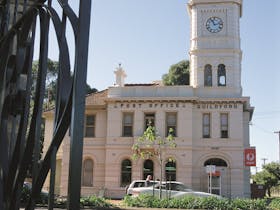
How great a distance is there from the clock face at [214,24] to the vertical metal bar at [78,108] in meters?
33.2

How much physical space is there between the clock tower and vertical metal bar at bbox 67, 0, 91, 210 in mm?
31354

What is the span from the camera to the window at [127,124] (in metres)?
35.5

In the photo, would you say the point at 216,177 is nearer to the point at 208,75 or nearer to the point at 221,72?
the point at 208,75

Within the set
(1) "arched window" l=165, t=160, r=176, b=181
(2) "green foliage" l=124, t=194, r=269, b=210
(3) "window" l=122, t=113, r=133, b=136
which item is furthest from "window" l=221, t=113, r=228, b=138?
(2) "green foliage" l=124, t=194, r=269, b=210

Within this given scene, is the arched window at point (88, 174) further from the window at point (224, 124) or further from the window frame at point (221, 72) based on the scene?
the window frame at point (221, 72)

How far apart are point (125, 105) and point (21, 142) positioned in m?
30.5

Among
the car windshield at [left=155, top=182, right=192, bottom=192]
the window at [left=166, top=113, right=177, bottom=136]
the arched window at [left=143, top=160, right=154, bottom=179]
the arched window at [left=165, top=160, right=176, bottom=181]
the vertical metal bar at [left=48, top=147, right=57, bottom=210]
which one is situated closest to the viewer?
the vertical metal bar at [left=48, top=147, right=57, bottom=210]

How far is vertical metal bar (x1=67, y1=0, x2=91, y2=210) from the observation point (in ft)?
11.2

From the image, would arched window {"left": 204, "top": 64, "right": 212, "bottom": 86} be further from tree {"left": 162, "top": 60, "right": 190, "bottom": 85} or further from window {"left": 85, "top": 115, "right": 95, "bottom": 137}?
tree {"left": 162, "top": 60, "right": 190, "bottom": 85}

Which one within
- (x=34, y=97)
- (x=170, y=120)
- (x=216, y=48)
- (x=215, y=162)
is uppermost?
(x=216, y=48)

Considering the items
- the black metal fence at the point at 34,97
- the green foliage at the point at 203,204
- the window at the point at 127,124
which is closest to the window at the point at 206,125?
the window at the point at 127,124

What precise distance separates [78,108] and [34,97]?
4.25 ft

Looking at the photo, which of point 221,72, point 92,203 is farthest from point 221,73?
point 92,203

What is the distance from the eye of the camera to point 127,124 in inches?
1400
